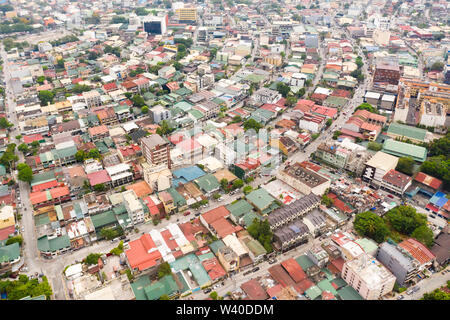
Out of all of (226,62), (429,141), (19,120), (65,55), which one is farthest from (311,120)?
(65,55)

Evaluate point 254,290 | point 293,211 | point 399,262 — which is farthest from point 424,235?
point 254,290

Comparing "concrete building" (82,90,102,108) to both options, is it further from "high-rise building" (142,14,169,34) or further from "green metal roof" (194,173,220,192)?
"high-rise building" (142,14,169,34)

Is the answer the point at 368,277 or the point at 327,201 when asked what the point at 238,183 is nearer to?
the point at 327,201

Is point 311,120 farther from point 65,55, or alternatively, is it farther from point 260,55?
point 65,55

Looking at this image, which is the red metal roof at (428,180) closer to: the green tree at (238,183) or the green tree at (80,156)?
the green tree at (238,183)

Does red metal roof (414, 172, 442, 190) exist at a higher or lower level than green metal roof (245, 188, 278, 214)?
higher

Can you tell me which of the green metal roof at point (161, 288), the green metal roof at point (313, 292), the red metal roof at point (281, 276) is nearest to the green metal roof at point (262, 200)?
the red metal roof at point (281, 276)

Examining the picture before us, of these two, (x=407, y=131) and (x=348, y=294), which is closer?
(x=348, y=294)

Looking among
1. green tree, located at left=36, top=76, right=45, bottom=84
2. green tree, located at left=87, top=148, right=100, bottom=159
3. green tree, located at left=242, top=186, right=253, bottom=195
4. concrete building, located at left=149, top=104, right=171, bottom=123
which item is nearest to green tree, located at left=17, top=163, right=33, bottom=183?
green tree, located at left=87, top=148, right=100, bottom=159
